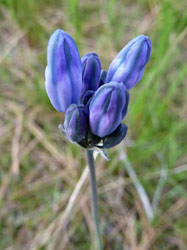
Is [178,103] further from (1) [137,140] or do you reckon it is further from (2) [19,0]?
(2) [19,0]

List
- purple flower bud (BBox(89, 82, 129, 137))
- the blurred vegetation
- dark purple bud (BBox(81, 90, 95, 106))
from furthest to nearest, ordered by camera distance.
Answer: the blurred vegetation, dark purple bud (BBox(81, 90, 95, 106)), purple flower bud (BBox(89, 82, 129, 137))

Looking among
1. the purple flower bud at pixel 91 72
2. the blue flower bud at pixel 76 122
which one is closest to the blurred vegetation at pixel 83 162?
the purple flower bud at pixel 91 72

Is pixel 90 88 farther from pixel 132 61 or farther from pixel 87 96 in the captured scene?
pixel 132 61

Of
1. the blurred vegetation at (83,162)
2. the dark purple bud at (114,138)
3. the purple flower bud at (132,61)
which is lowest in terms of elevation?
the blurred vegetation at (83,162)

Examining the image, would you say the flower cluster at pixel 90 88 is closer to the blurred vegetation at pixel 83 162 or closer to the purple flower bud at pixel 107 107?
the purple flower bud at pixel 107 107

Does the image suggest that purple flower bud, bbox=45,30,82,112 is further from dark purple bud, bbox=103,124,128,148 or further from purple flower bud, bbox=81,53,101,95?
dark purple bud, bbox=103,124,128,148

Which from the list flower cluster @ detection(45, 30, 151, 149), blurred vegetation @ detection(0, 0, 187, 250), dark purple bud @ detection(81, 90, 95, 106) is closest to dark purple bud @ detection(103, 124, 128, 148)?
flower cluster @ detection(45, 30, 151, 149)

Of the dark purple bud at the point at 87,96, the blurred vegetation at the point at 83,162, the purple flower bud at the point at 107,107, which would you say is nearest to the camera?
the purple flower bud at the point at 107,107

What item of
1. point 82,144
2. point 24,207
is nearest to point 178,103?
point 24,207
